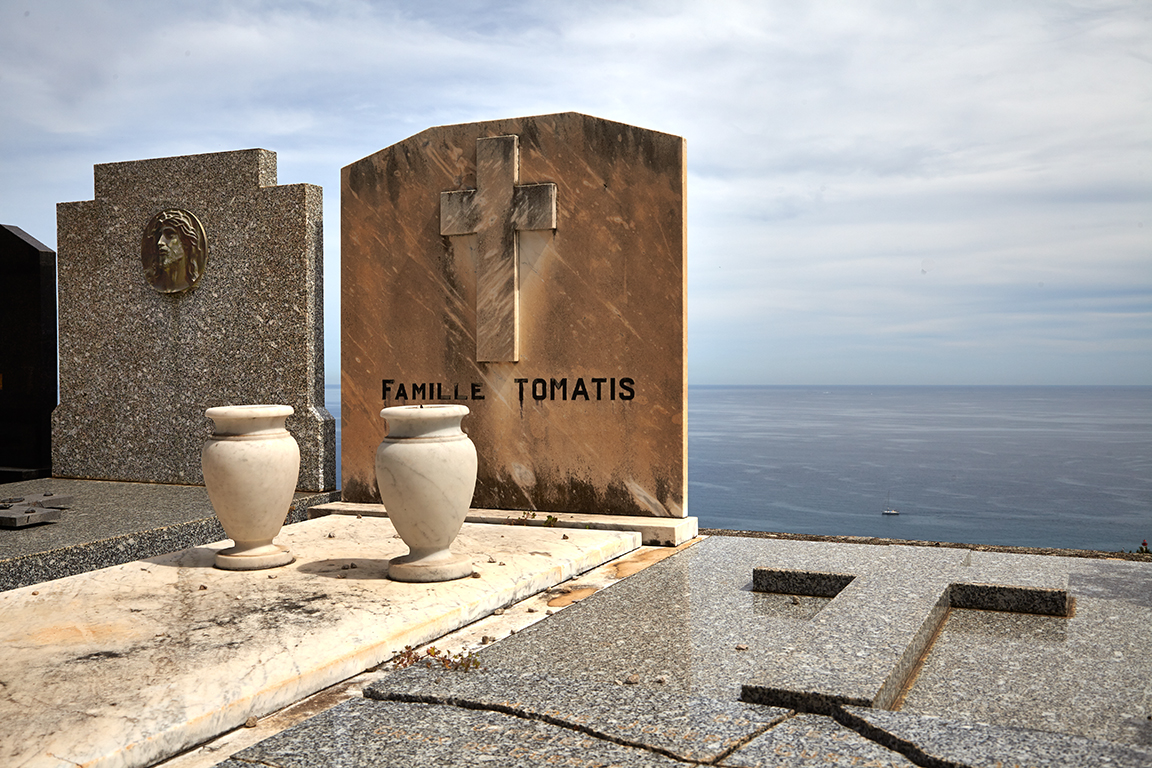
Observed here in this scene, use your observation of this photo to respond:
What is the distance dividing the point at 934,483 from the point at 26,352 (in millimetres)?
69063

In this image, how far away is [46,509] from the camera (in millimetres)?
5844

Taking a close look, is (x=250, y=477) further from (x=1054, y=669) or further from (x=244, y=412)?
(x=1054, y=669)

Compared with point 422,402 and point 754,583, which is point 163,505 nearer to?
point 422,402

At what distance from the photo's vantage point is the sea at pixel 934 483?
1928 inches

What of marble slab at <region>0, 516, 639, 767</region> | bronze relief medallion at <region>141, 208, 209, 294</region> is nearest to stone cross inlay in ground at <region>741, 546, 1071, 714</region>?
marble slab at <region>0, 516, 639, 767</region>

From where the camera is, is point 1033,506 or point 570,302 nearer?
point 570,302

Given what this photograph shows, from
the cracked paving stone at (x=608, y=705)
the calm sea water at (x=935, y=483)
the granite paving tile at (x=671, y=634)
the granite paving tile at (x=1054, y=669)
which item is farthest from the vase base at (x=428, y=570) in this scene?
the calm sea water at (x=935, y=483)

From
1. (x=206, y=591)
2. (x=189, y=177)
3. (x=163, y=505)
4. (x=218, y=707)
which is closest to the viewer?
(x=218, y=707)

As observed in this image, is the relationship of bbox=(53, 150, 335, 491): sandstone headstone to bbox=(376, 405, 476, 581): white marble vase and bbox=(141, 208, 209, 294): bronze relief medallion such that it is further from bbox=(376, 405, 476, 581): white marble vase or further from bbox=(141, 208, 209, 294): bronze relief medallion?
bbox=(376, 405, 476, 581): white marble vase

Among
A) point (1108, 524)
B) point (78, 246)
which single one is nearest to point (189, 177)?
point (78, 246)

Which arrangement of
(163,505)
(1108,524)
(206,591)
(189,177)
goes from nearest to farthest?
1. (206,591)
2. (163,505)
3. (189,177)
4. (1108,524)

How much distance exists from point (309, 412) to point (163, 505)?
1.25 metres

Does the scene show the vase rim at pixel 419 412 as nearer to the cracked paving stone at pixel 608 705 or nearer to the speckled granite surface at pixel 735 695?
the speckled granite surface at pixel 735 695

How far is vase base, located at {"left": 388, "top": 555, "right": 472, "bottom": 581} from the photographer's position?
4055mm
